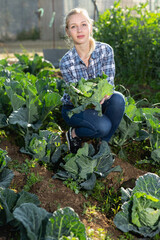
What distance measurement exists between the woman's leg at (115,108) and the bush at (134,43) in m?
2.46

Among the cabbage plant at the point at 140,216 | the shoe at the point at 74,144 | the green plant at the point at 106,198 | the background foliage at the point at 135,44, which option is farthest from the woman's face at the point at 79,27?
the background foliage at the point at 135,44

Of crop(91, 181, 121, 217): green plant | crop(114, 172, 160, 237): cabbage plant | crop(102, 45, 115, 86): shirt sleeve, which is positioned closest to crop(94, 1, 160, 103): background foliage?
crop(102, 45, 115, 86): shirt sleeve

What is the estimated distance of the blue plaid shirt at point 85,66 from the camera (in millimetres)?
3230

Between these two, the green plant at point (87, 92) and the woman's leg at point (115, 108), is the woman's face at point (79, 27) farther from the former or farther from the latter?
the woman's leg at point (115, 108)

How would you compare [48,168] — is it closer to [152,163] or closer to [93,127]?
[93,127]

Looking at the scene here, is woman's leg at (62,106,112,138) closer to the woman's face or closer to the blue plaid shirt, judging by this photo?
the blue plaid shirt

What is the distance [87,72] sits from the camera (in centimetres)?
330

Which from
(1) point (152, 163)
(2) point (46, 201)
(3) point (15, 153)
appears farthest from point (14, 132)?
(1) point (152, 163)

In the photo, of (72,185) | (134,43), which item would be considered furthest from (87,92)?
(134,43)

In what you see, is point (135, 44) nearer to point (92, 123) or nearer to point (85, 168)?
point (92, 123)

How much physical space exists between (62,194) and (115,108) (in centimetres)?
104

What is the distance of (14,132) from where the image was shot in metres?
3.60

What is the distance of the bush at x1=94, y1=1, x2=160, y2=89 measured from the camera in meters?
5.36

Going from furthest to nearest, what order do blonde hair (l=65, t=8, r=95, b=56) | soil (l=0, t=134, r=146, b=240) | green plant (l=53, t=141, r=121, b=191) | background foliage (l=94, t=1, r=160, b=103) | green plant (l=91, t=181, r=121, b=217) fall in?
background foliage (l=94, t=1, r=160, b=103) < blonde hair (l=65, t=8, r=95, b=56) < green plant (l=53, t=141, r=121, b=191) < green plant (l=91, t=181, r=121, b=217) < soil (l=0, t=134, r=146, b=240)
